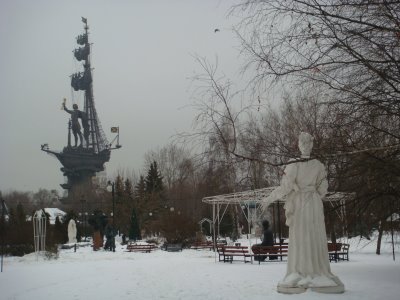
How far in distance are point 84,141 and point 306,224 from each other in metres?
73.8

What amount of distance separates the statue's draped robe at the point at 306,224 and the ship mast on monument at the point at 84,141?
65.9m

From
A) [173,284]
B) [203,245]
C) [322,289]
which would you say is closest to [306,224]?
[322,289]

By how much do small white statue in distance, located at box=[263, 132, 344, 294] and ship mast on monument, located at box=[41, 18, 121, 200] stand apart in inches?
2597

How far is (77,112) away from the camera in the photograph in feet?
256

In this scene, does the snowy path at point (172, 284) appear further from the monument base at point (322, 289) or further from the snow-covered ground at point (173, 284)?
the monument base at point (322, 289)

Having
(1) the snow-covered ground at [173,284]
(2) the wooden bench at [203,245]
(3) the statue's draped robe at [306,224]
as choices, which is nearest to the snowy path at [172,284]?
(1) the snow-covered ground at [173,284]

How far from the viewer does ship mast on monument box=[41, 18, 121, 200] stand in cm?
7800

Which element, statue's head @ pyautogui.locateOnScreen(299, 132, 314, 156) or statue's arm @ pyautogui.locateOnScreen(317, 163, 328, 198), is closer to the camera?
statue's head @ pyautogui.locateOnScreen(299, 132, 314, 156)

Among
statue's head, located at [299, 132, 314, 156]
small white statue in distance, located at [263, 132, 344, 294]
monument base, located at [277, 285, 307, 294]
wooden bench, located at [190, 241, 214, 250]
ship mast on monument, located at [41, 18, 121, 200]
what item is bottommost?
wooden bench, located at [190, 241, 214, 250]

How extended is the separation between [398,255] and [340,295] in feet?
43.0

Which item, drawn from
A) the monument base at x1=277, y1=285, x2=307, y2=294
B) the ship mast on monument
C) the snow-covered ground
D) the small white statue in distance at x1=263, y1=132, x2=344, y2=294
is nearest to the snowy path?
the snow-covered ground

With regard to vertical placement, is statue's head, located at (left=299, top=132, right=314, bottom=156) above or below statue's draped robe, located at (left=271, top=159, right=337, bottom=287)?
above

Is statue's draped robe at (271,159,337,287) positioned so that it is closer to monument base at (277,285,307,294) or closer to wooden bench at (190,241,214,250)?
monument base at (277,285,307,294)

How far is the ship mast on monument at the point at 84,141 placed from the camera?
78000mm
